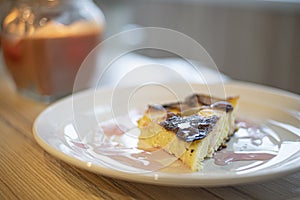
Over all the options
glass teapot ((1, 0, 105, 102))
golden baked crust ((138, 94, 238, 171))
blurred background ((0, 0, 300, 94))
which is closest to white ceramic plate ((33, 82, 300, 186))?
golden baked crust ((138, 94, 238, 171))

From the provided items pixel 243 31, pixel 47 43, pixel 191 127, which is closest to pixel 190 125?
pixel 191 127

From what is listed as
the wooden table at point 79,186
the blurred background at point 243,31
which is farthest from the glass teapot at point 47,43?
the blurred background at point 243,31

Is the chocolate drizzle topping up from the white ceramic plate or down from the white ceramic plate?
up

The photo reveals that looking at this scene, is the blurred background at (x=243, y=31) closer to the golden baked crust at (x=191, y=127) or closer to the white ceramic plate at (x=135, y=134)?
the white ceramic plate at (x=135, y=134)

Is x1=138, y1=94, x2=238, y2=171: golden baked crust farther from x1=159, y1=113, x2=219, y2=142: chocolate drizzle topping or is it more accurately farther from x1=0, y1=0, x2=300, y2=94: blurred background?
x1=0, y1=0, x2=300, y2=94: blurred background

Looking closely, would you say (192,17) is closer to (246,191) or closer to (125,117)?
(125,117)

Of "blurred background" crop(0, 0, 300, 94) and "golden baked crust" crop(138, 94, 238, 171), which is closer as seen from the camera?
"golden baked crust" crop(138, 94, 238, 171)
